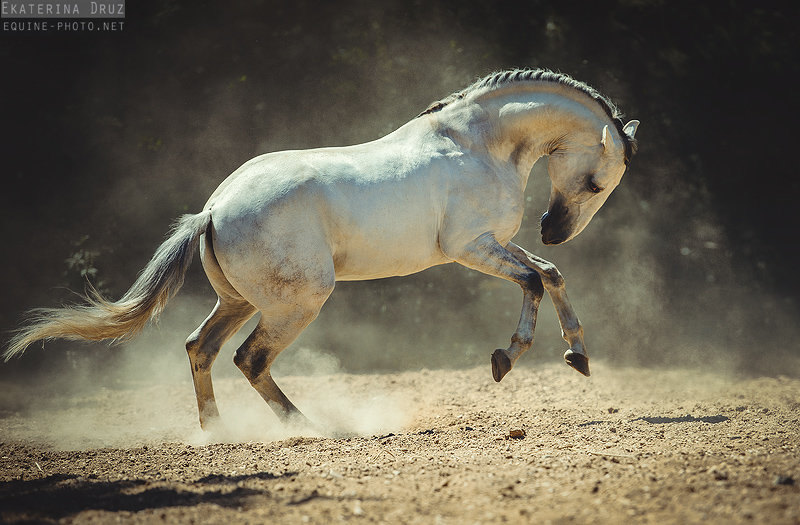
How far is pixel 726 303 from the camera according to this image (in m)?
7.71

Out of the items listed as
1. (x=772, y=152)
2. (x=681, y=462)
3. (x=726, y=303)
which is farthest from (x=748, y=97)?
(x=681, y=462)

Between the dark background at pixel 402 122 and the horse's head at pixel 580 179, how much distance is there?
2622 mm

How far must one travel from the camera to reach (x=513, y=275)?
4629 mm

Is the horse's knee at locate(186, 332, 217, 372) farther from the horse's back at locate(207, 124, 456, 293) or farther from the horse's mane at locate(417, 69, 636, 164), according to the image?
the horse's mane at locate(417, 69, 636, 164)

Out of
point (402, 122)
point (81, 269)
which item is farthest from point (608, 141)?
point (81, 269)

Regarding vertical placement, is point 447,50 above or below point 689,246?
above

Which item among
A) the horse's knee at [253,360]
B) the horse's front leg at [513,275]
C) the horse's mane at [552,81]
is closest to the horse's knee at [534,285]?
the horse's front leg at [513,275]

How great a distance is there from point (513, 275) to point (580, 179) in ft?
3.30

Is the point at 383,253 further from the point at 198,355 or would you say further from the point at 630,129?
the point at 630,129

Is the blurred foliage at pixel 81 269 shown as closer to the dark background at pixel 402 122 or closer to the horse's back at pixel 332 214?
the dark background at pixel 402 122

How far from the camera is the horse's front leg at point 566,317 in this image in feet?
15.0

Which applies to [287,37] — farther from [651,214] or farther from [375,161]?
[651,214]

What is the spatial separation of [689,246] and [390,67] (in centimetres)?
410

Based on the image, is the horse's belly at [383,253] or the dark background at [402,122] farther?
the dark background at [402,122]
